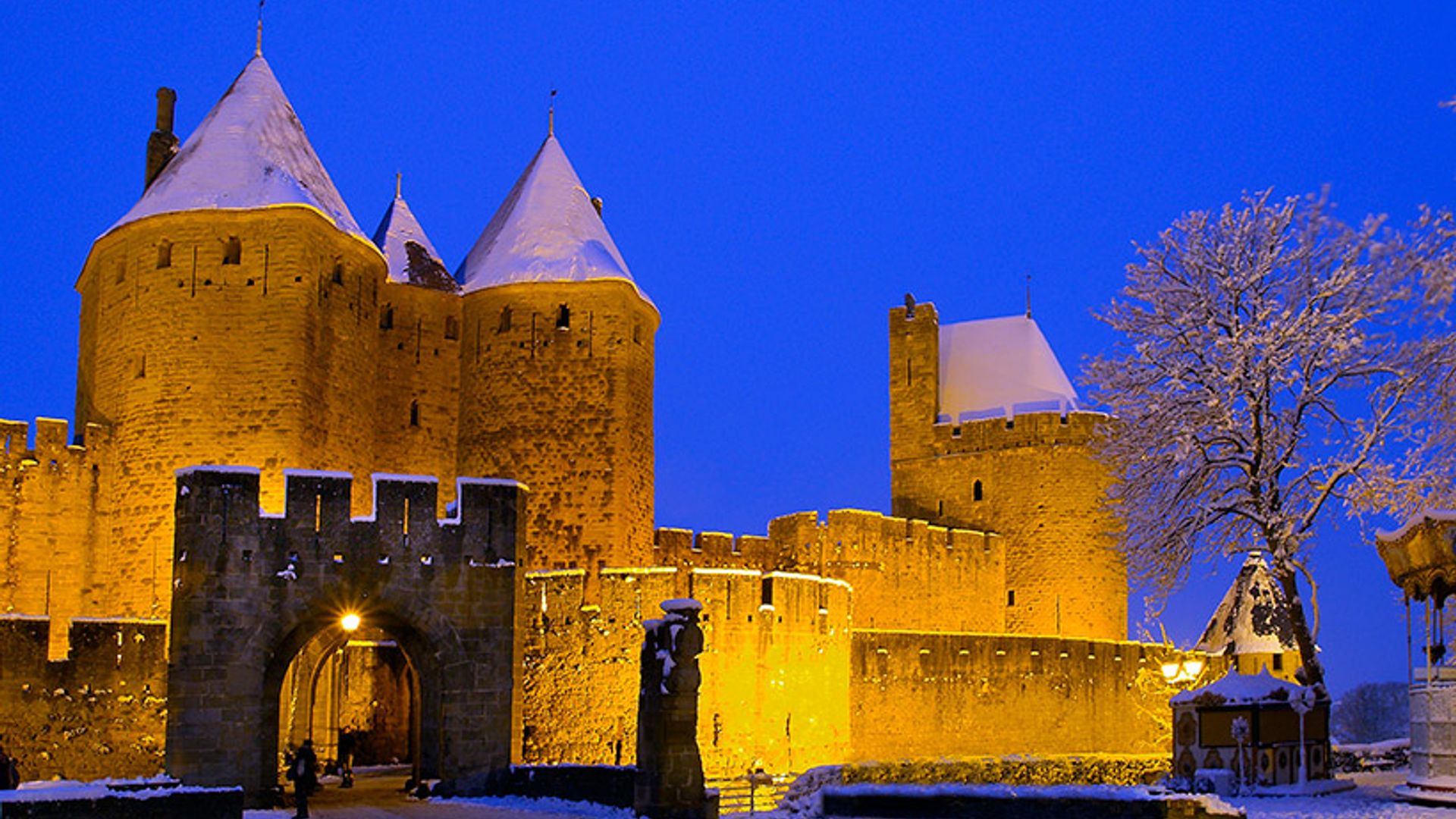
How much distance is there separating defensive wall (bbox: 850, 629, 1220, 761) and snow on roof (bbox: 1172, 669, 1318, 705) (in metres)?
9.05

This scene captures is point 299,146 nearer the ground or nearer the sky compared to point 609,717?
nearer the sky

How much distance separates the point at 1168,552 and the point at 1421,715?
490cm

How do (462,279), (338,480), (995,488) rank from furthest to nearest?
1. (995,488)
2. (462,279)
3. (338,480)

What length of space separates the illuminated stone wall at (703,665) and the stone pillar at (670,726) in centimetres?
560

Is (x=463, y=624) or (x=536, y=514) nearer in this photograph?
(x=463, y=624)

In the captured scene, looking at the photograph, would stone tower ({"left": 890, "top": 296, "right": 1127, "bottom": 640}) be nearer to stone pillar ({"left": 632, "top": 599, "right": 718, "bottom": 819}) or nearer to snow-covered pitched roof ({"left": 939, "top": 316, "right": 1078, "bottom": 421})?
snow-covered pitched roof ({"left": 939, "top": 316, "right": 1078, "bottom": 421})

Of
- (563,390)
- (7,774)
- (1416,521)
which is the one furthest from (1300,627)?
(7,774)

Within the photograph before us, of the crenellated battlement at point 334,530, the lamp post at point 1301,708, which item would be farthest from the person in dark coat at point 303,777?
the lamp post at point 1301,708

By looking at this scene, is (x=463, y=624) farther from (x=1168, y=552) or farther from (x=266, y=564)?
(x=1168, y=552)

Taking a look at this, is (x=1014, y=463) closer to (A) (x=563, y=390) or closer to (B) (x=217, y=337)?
(A) (x=563, y=390)

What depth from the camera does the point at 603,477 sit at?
26375 millimetres

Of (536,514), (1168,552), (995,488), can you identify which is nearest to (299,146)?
(536,514)

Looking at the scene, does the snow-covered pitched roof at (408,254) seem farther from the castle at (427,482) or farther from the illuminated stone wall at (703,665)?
the illuminated stone wall at (703,665)

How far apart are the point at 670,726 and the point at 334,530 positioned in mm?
4933
